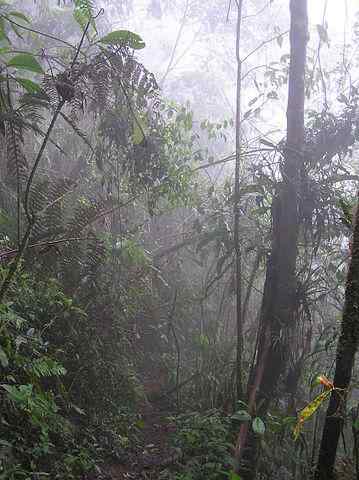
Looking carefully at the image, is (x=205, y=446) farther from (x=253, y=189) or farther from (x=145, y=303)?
(x=145, y=303)

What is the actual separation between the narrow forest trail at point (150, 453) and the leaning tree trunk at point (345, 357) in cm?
204

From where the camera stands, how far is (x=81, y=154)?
6957 millimetres

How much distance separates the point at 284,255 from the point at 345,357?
2.06 metres

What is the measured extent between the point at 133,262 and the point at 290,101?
2.10m

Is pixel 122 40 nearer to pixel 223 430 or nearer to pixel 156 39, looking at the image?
pixel 223 430

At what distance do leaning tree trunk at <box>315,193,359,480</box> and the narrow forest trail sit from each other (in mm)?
2036

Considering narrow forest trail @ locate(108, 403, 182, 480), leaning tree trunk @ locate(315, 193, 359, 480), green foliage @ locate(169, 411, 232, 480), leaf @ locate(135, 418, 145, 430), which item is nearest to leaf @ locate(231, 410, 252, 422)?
green foliage @ locate(169, 411, 232, 480)

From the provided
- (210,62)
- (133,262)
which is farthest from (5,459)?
(210,62)

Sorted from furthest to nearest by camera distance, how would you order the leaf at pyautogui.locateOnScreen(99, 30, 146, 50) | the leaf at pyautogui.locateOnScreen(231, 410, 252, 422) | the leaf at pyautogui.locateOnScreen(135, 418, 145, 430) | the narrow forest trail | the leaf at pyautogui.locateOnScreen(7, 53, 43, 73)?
the leaf at pyautogui.locateOnScreen(135, 418, 145, 430)
the narrow forest trail
the leaf at pyautogui.locateOnScreen(231, 410, 252, 422)
the leaf at pyautogui.locateOnScreen(99, 30, 146, 50)
the leaf at pyautogui.locateOnScreen(7, 53, 43, 73)

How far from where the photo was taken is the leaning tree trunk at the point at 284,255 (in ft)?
12.0

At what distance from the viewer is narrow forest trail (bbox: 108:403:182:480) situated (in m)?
3.54

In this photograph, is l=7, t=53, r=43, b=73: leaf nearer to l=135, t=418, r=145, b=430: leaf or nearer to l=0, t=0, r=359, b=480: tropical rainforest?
l=0, t=0, r=359, b=480: tropical rainforest

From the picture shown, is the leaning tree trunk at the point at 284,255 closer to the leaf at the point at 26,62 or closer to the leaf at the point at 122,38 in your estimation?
the leaf at the point at 122,38

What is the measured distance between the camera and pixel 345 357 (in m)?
1.68
